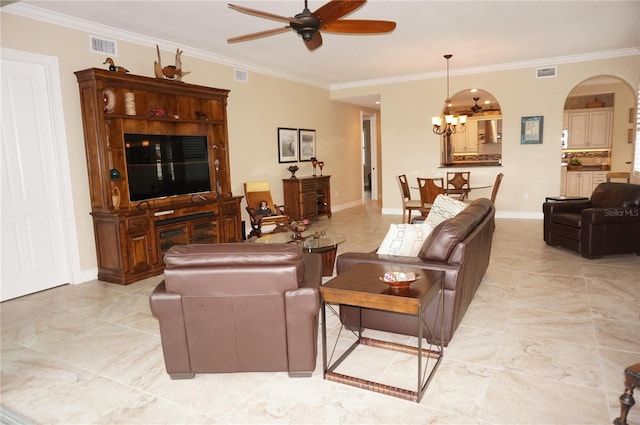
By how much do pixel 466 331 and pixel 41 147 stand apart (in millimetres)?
4593

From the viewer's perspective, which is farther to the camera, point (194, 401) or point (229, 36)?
point (229, 36)

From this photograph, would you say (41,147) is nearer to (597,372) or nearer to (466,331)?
(466,331)

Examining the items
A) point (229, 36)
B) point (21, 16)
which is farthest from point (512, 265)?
point (21, 16)

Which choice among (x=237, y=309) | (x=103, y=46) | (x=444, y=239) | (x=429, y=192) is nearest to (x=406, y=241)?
(x=444, y=239)

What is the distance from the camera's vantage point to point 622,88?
944 cm

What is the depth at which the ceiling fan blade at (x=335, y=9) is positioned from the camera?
9.64 ft

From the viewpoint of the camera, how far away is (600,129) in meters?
9.70

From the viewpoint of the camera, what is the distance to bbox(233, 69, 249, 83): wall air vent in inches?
270

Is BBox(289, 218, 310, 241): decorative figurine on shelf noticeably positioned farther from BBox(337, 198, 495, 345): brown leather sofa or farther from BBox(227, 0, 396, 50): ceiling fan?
BBox(227, 0, 396, 50): ceiling fan

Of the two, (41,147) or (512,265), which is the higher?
(41,147)

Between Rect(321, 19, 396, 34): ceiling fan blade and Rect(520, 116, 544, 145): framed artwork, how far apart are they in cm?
545

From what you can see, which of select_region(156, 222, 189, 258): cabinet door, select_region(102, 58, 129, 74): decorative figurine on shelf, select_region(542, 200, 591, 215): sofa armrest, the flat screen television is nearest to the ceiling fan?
select_region(102, 58, 129, 74): decorative figurine on shelf

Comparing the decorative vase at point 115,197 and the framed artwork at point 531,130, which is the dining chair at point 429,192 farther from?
the decorative vase at point 115,197

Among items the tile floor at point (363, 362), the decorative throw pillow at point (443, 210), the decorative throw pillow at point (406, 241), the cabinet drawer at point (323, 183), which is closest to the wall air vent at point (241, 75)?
the cabinet drawer at point (323, 183)
